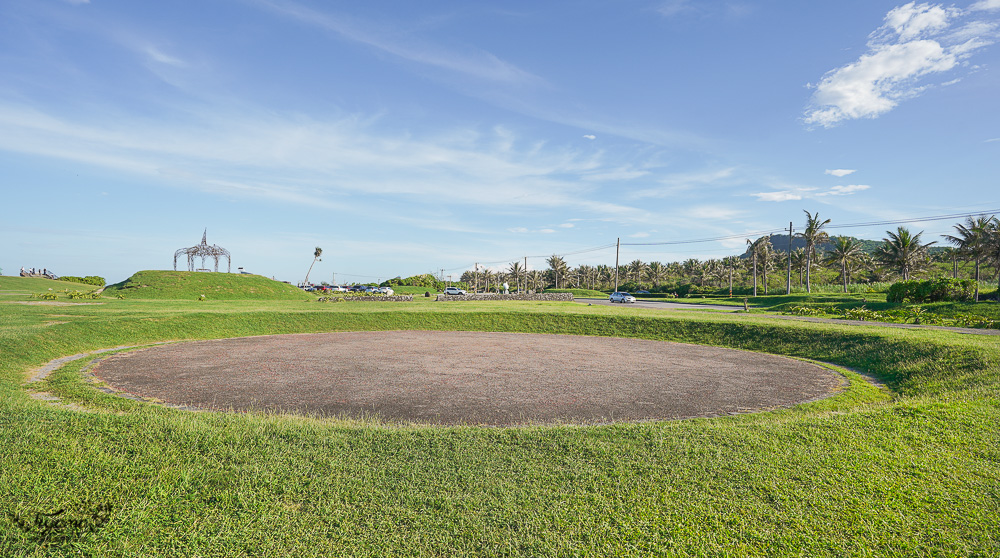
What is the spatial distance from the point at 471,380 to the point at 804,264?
3376 inches

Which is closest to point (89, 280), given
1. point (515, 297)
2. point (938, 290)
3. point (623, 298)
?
point (515, 297)

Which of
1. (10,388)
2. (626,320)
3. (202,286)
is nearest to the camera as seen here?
(10,388)

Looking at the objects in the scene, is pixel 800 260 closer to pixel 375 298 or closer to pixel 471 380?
pixel 375 298

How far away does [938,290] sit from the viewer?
32406 mm

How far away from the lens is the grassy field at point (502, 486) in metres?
4.39

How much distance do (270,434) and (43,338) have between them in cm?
1707

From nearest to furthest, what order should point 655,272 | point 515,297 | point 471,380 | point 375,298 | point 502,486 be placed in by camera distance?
point 502,486 → point 471,380 → point 375,298 → point 515,297 → point 655,272

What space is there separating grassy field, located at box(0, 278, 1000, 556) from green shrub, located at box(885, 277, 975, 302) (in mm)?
30898

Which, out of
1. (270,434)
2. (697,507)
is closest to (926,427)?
(697,507)

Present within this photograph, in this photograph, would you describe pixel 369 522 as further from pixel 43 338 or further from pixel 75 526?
pixel 43 338

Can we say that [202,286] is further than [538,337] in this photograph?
Yes

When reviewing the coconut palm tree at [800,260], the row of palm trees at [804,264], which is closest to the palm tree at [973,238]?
the row of palm trees at [804,264]

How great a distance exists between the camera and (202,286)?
51.9 meters

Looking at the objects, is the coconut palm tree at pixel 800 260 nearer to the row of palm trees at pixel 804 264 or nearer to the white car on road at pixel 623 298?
the row of palm trees at pixel 804 264
